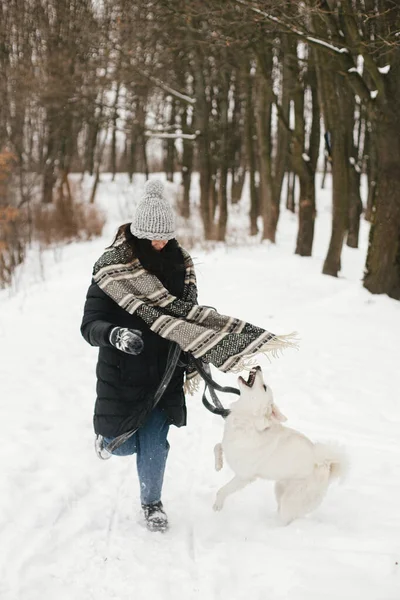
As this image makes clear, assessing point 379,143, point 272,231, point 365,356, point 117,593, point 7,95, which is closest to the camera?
point 117,593

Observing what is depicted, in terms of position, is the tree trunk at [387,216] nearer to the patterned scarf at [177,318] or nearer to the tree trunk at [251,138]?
the patterned scarf at [177,318]

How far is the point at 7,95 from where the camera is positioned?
736 inches

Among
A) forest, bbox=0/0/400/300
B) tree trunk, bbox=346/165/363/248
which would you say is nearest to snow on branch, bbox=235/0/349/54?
forest, bbox=0/0/400/300

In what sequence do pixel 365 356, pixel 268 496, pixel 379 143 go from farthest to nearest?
1. pixel 379 143
2. pixel 365 356
3. pixel 268 496

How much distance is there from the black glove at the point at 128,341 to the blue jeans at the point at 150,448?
668 millimetres

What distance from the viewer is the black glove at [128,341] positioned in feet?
10.1

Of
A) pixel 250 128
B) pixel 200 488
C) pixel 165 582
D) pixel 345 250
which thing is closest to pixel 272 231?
pixel 345 250

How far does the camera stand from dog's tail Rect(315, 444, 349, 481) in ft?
11.6

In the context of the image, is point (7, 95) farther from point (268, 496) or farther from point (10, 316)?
point (268, 496)

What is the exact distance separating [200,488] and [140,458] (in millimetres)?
862

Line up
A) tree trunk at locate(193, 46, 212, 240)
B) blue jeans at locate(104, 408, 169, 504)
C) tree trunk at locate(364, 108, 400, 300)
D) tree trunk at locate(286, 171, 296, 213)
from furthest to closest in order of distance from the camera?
1. tree trunk at locate(286, 171, 296, 213)
2. tree trunk at locate(193, 46, 212, 240)
3. tree trunk at locate(364, 108, 400, 300)
4. blue jeans at locate(104, 408, 169, 504)

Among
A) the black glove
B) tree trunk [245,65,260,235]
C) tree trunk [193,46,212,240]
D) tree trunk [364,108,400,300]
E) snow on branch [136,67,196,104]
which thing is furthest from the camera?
tree trunk [193,46,212,240]

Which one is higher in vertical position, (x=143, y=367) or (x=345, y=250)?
(x=143, y=367)

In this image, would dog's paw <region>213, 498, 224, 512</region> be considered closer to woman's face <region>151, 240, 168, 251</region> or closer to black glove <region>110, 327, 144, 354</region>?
black glove <region>110, 327, 144, 354</region>
